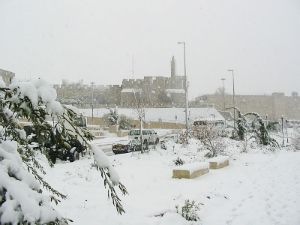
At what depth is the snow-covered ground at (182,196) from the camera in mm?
4941

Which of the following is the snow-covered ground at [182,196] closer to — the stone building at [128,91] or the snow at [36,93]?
the snow at [36,93]

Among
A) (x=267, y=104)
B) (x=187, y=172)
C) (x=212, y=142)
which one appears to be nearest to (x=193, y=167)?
(x=187, y=172)

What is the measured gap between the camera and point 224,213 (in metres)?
5.32

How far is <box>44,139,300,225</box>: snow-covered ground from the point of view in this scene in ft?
16.2

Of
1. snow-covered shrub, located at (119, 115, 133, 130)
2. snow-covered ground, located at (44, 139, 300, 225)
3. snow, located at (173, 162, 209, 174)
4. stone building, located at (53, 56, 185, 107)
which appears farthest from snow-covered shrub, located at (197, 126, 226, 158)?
stone building, located at (53, 56, 185, 107)

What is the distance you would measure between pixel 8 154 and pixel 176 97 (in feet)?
251

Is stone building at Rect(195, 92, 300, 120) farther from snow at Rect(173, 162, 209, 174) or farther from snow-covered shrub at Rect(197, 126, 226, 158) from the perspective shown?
snow at Rect(173, 162, 209, 174)

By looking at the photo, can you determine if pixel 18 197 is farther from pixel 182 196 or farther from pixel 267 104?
pixel 267 104

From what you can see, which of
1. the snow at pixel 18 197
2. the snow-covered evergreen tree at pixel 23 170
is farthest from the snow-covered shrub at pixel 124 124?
the snow at pixel 18 197

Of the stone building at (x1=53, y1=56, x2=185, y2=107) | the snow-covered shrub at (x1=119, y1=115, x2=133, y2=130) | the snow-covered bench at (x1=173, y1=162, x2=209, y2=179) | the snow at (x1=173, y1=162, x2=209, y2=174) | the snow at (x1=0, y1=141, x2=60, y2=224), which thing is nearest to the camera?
the snow at (x1=0, y1=141, x2=60, y2=224)

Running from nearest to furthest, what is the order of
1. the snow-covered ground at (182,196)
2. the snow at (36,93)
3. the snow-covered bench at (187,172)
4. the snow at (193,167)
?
the snow at (36,93) → the snow-covered ground at (182,196) → the snow-covered bench at (187,172) → the snow at (193,167)

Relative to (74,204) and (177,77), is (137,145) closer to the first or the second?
(74,204)

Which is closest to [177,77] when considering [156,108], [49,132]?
[156,108]

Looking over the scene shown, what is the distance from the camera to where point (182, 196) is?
618cm
